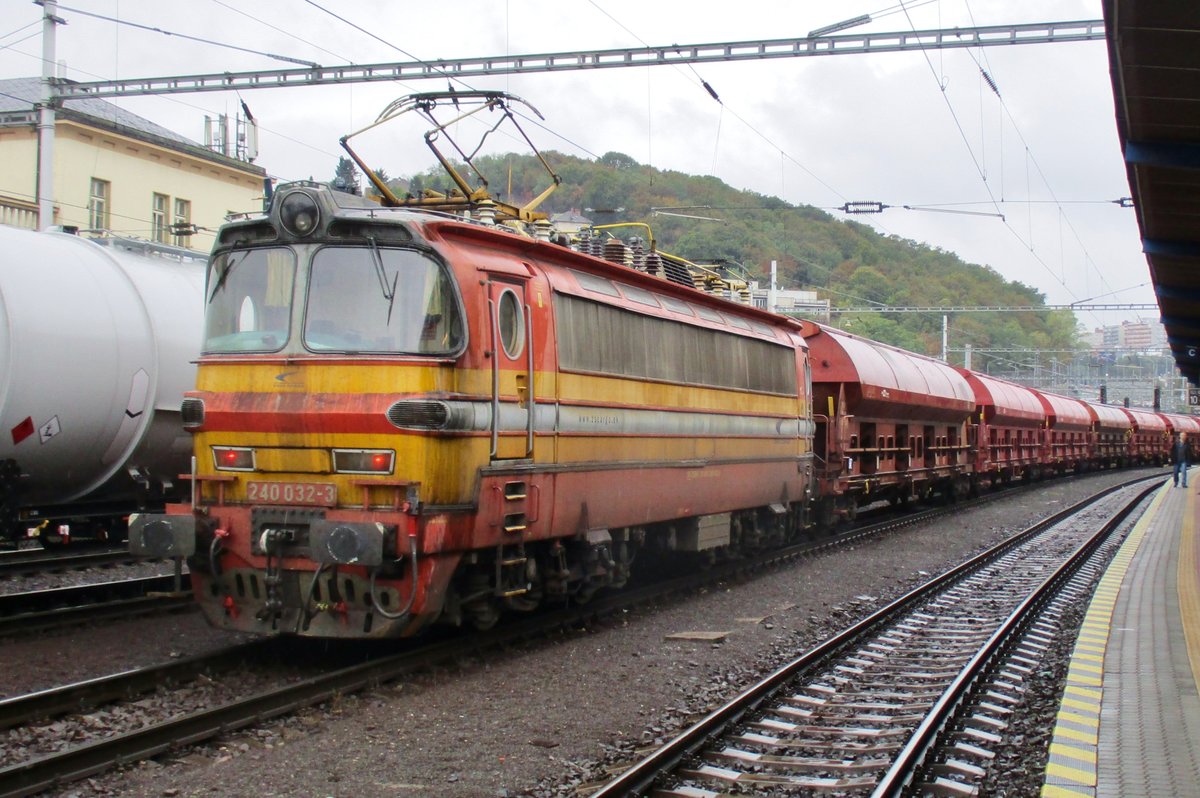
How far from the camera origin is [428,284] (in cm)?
875

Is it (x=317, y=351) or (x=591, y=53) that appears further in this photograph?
(x=591, y=53)

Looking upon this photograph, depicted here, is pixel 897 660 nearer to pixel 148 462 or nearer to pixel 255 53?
pixel 148 462

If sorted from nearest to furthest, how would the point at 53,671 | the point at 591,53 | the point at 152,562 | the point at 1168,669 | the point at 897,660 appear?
1. the point at 53,671
2. the point at 1168,669
3. the point at 897,660
4. the point at 152,562
5. the point at 591,53

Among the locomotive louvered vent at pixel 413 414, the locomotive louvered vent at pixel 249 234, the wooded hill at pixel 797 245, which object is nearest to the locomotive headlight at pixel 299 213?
the locomotive louvered vent at pixel 249 234

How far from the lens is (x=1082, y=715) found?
7848 millimetres

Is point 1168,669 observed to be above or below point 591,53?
below

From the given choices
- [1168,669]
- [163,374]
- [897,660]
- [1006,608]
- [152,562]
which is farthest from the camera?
[152,562]

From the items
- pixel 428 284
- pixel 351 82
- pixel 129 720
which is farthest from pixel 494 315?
pixel 351 82

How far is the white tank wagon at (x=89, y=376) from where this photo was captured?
496 inches

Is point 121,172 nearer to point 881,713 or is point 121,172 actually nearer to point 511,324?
point 511,324

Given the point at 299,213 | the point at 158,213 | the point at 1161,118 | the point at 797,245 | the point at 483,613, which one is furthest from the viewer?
the point at 797,245

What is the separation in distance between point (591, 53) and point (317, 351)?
505 inches

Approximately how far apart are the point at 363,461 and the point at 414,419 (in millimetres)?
510

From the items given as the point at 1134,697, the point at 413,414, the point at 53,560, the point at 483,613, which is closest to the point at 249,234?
the point at 413,414
